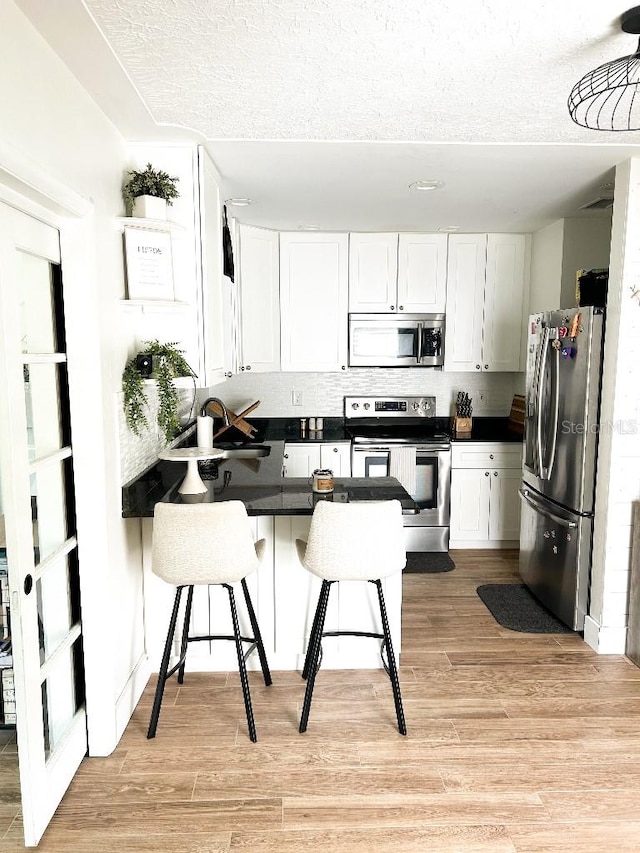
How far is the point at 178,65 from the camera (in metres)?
1.93

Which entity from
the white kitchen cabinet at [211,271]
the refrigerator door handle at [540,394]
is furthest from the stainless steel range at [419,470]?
the white kitchen cabinet at [211,271]

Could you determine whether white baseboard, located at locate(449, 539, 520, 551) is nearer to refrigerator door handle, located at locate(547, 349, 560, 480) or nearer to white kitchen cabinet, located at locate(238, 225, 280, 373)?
refrigerator door handle, located at locate(547, 349, 560, 480)

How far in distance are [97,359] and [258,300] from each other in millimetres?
2492

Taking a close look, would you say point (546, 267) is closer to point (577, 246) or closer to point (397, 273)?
point (577, 246)

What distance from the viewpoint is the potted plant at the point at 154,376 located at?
2533 mm

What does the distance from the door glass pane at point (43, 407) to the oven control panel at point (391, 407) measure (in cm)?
312

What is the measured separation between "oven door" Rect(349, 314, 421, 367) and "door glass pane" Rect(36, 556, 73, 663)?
3.01m

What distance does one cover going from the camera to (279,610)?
2.90 meters

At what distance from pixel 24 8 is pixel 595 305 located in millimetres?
2832

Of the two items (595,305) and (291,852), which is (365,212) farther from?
(291,852)

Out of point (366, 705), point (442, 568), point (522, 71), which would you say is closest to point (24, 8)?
point (522, 71)

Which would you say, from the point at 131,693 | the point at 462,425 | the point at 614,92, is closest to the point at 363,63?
the point at 614,92

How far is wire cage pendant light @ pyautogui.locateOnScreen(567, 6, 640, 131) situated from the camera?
1.78 metres

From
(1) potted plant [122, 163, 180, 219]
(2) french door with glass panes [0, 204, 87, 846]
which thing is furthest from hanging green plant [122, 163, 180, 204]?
(2) french door with glass panes [0, 204, 87, 846]
